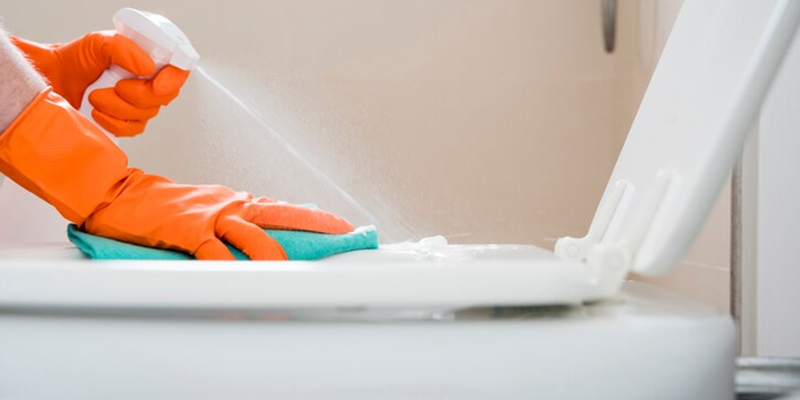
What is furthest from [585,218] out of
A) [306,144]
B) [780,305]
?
[780,305]

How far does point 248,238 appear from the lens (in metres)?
0.65

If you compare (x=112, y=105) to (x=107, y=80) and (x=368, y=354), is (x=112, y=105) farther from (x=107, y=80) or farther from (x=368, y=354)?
(x=368, y=354)

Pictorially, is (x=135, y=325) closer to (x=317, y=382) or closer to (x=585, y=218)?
(x=317, y=382)

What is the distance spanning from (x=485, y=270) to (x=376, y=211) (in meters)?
1.20

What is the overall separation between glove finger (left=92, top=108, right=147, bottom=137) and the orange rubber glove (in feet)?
0.72

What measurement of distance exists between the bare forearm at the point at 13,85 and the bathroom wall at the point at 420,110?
3.21ft

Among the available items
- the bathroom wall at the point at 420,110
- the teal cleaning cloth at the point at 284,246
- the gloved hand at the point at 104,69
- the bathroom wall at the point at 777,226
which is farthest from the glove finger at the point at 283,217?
the bathroom wall at the point at 420,110

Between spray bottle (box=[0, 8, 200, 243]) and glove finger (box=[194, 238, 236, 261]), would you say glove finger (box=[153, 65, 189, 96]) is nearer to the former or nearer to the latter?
spray bottle (box=[0, 8, 200, 243])

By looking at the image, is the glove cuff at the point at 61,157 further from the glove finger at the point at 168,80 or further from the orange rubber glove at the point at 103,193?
the glove finger at the point at 168,80

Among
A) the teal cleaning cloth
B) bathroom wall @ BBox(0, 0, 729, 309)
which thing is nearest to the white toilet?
the teal cleaning cloth

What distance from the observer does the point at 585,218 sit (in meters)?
1.57

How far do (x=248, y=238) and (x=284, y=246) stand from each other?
0.04 meters

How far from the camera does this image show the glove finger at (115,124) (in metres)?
0.88

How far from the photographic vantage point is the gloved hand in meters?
0.83
